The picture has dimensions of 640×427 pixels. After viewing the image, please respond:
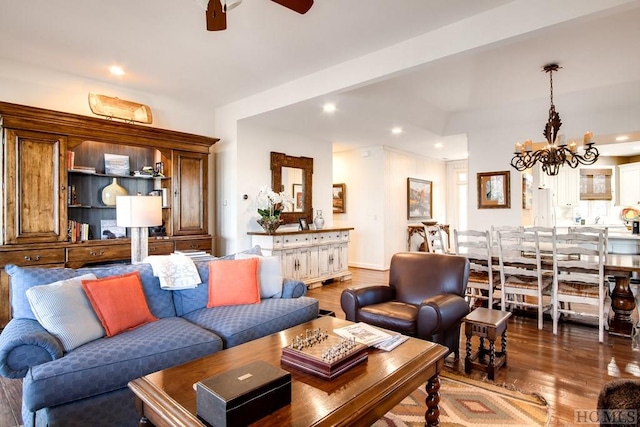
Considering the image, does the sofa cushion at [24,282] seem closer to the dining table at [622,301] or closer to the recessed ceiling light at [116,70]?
the recessed ceiling light at [116,70]

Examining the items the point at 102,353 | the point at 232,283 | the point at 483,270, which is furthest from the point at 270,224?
the point at 102,353

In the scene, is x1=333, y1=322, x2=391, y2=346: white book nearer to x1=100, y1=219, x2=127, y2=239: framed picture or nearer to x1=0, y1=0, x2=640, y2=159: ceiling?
x1=0, y1=0, x2=640, y2=159: ceiling

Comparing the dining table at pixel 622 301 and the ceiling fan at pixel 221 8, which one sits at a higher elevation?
the ceiling fan at pixel 221 8

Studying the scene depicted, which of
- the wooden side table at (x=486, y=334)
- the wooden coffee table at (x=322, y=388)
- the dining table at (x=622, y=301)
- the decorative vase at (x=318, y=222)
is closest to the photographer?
the wooden coffee table at (x=322, y=388)

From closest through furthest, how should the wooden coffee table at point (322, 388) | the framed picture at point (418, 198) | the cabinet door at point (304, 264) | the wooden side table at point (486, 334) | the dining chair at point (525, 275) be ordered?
the wooden coffee table at point (322, 388) → the wooden side table at point (486, 334) → the dining chair at point (525, 275) → the cabinet door at point (304, 264) → the framed picture at point (418, 198)

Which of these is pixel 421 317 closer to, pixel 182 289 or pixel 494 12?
pixel 182 289

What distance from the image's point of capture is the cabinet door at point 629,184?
7621 millimetres

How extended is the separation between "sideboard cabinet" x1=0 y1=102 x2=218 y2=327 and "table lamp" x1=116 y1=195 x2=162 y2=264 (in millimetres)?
1138

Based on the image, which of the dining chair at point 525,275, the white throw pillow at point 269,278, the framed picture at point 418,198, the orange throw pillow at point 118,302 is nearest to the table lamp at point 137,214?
the orange throw pillow at point 118,302

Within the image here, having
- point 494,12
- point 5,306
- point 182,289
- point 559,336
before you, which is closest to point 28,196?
point 5,306

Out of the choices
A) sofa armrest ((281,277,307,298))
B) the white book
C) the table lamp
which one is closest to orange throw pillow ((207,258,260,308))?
sofa armrest ((281,277,307,298))

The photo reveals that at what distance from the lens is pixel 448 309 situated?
102 inches

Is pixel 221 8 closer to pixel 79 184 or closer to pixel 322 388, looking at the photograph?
pixel 322 388

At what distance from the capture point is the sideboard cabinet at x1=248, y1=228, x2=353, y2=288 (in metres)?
5.12
